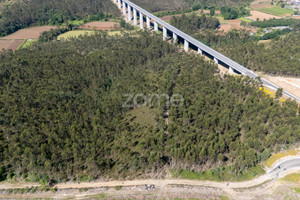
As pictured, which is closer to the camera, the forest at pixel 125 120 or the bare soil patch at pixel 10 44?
the forest at pixel 125 120

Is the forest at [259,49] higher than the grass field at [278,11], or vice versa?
the grass field at [278,11]

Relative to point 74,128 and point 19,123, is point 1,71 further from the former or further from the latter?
point 74,128

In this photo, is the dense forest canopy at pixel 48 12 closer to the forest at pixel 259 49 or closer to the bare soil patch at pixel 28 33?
the bare soil patch at pixel 28 33

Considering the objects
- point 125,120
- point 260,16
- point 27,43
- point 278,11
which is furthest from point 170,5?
point 125,120

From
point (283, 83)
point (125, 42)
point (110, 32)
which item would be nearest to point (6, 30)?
point (110, 32)

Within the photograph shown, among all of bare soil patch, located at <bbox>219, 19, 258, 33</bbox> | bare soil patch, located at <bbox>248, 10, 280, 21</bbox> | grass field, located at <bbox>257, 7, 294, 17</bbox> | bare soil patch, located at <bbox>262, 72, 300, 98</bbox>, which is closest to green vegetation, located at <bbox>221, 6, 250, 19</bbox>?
bare soil patch, located at <bbox>248, 10, 280, 21</bbox>

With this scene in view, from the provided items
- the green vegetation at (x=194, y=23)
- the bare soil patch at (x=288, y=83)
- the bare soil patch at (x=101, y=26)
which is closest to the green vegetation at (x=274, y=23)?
the green vegetation at (x=194, y=23)

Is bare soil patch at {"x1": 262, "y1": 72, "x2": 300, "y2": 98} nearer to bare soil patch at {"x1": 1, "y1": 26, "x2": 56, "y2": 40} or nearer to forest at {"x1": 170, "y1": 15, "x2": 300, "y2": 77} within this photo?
forest at {"x1": 170, "y1": 15, "x2": 300, "y2": 77}

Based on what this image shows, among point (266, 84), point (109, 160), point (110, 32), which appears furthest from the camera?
point (110, 32)

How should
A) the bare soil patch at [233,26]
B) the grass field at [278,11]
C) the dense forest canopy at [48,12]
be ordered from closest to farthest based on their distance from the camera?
the bare soil patch at [233,26], the dense forest canopy at [48,12], the grass field at [278,11]
